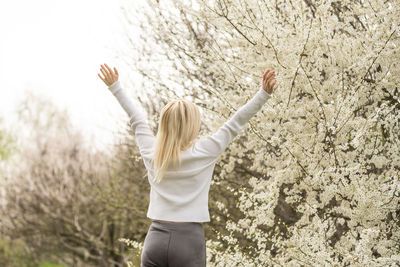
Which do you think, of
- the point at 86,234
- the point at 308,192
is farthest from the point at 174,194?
the point at 86,234

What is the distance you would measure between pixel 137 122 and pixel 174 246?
652mm

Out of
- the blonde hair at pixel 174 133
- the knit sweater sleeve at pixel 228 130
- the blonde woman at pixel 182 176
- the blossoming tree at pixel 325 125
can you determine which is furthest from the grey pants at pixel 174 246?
the blossoming tree at pixel 325 125

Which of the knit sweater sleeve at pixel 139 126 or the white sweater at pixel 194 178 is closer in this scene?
the white sweater at pixel 194 178

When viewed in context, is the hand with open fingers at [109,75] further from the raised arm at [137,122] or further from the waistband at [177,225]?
the waistband at [177,225]

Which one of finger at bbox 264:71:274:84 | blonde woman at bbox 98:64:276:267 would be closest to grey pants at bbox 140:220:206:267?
blonde woman at bbox 98:64:276:267

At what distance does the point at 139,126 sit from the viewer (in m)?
2.37

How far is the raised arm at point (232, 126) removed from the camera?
85.4 inches

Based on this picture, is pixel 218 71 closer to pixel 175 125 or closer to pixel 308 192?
pixel 308 192

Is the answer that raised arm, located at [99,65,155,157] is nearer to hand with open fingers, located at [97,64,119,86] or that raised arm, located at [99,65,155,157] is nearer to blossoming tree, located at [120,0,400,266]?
hand with open fingers, located at [97,64,119,86]

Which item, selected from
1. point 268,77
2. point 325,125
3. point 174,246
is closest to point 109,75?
point 268,77

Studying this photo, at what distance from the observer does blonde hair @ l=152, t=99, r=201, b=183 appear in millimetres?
2145

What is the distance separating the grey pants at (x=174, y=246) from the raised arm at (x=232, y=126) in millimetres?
344

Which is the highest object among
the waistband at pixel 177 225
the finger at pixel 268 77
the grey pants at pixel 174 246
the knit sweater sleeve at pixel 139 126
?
the finger at pixel 268 77

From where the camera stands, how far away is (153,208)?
221cm
